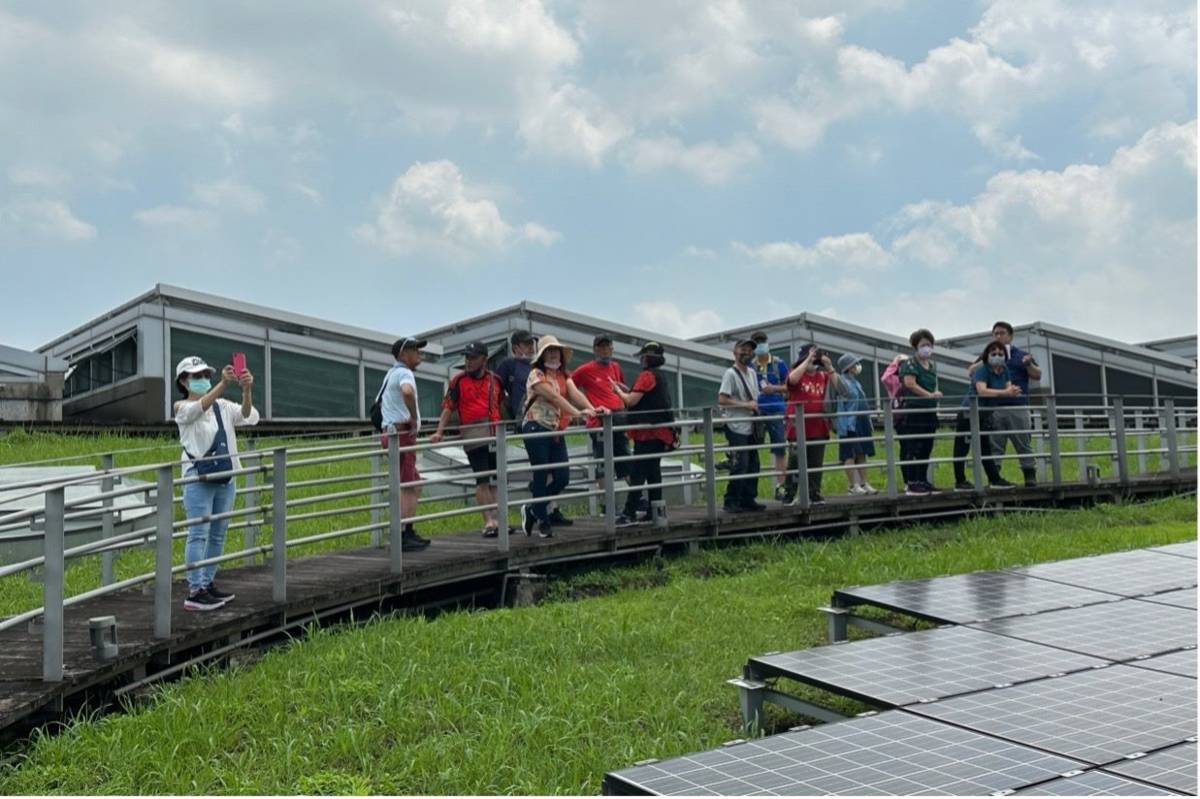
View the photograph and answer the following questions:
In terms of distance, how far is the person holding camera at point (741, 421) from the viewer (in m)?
10.4

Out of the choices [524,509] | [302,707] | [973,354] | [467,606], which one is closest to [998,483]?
[524,509]

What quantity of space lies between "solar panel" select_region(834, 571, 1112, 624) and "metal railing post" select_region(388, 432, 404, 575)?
3.05 meters

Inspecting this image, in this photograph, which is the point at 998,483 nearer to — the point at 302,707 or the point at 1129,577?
the point at 1129,577

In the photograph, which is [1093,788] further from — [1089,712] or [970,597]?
[970,597]

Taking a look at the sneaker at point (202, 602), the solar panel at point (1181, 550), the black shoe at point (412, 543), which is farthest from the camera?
the black shoe at point (412, 543)

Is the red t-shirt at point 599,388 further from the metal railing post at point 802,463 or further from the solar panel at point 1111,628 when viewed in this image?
the solar panel at point 1111,628

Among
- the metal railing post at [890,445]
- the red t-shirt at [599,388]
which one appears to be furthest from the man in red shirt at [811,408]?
the red t-shirt at [599,388]

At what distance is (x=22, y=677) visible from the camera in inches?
218

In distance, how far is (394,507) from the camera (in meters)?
8.12

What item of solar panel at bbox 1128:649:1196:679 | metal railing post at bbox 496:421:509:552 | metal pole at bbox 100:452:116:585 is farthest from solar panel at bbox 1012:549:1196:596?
metal pole at bbox 100:452:116:585

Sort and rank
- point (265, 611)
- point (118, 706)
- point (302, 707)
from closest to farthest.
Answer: point (302, 707), point (118, 706), point (265, 611)

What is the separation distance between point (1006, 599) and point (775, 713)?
1.64 meters

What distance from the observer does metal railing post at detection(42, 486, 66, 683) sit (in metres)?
5.38

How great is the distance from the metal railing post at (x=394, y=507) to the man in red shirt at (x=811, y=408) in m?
4.12
